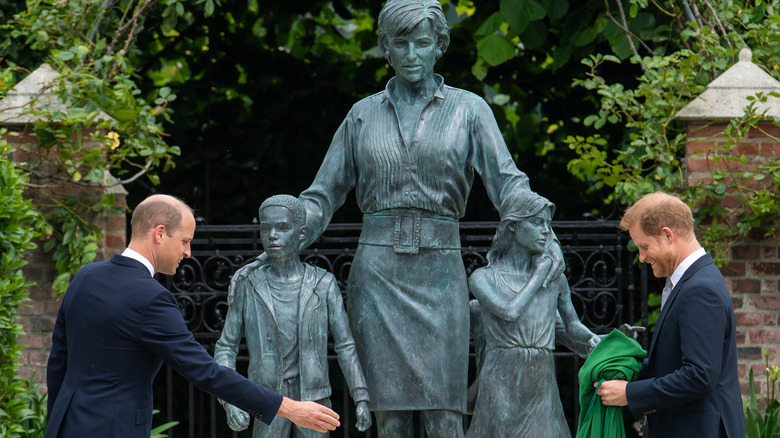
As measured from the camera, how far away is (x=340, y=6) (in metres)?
7.77

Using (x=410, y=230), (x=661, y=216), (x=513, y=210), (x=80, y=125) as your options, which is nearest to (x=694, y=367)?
(x=661, y=216)

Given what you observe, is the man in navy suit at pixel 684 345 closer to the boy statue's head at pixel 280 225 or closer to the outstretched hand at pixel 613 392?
the outstretched hand at pixel 613 392

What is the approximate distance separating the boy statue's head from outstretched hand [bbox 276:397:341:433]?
567 mm

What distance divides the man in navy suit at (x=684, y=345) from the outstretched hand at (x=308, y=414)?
937 mm

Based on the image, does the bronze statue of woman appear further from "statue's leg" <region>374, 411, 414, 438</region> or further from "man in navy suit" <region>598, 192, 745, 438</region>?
"man in navy suit" <region>598, 192, 745, 438</region>

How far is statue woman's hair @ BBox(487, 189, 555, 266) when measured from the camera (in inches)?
150

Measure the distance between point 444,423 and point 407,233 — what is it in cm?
74

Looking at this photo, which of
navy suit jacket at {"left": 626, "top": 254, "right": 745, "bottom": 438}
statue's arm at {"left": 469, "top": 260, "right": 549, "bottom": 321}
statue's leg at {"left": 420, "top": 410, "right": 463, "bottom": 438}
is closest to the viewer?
navy suit jacket at {"left": 626, "top": 254, "right": 745, "bottom": 438}

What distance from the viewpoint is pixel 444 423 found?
13.1 feet

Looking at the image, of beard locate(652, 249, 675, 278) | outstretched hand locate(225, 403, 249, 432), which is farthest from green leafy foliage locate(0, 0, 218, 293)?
beard locate(652, 249, 675, 278)

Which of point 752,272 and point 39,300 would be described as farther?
point 39,300

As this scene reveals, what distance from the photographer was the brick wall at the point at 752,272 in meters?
5.82

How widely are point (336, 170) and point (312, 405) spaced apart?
1008mm

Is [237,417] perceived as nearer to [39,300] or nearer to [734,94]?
[39,300]
